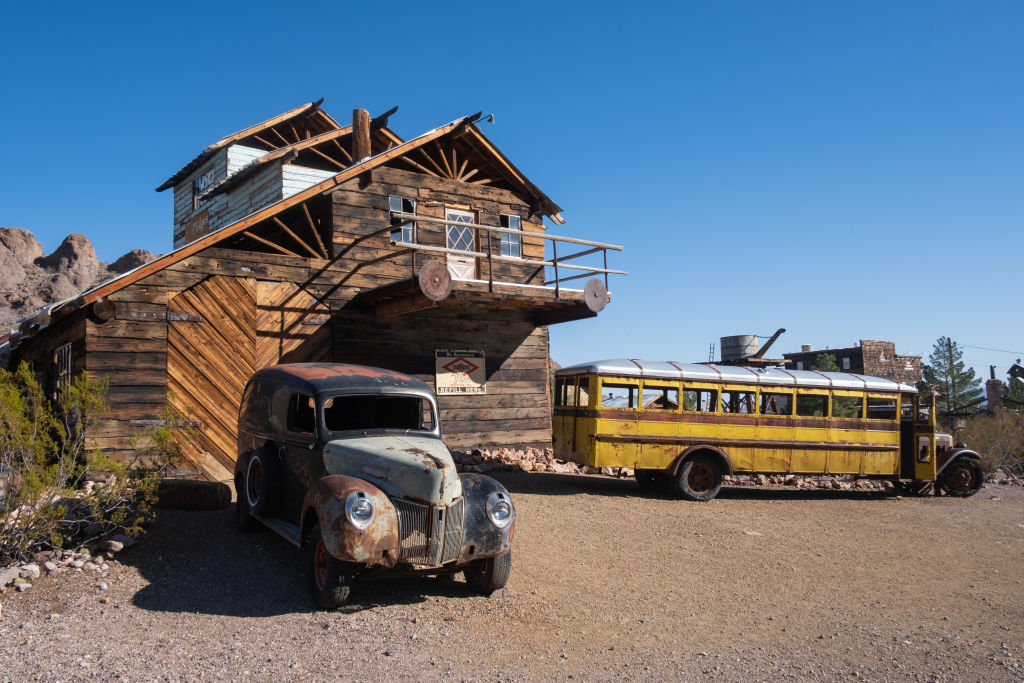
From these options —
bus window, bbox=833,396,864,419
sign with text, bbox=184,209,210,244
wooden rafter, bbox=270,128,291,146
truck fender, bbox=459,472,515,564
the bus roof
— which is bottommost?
truck fender, bbox=459,472,515,564

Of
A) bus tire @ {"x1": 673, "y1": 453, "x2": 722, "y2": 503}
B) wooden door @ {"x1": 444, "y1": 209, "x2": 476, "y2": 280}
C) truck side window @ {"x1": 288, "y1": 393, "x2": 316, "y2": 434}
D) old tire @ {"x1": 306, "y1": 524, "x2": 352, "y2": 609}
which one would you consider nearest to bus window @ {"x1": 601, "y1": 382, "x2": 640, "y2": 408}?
bus tire @ {"x1": 673, "y1": 453, "x2": 722, "y2": 503}

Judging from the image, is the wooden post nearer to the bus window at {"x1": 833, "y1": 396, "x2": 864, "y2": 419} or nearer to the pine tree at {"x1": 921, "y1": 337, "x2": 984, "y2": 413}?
the bus window at {"x1": 833, "y1": 396, "x2": 864, "y2": 419}

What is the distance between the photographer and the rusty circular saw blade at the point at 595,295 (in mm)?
14422

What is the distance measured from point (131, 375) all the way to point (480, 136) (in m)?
8.79

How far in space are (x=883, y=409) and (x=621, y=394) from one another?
559cm

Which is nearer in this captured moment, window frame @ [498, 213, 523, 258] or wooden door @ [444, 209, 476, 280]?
wooden door @ [444, 209, 476, 280]

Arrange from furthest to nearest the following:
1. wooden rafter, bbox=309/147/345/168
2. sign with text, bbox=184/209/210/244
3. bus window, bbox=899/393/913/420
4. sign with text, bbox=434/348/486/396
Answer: sign with text, bbox=184/209/210/244
wooden rafter, bbox=309/147/345/168
sign with text, bbox=434/348/486/396
bus window, bbox=899/393/913/420

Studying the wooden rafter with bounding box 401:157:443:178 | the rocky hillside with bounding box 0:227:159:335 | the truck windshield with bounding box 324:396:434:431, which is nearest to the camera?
the truck windshield with bounding box 324:396:434:431

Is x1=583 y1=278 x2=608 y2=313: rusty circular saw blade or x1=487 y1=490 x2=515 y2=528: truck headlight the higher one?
x1=583 y1=278 x2=608 y2=313: rusty circular saw blade

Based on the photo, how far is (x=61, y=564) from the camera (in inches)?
269

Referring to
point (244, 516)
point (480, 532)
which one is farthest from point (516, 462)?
point (480, 532)

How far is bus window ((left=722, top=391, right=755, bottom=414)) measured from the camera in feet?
41.9

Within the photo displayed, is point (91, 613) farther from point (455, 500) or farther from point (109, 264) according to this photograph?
point (109, 264)

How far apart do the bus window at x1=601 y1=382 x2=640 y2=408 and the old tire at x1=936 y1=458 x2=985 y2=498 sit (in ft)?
24.2
